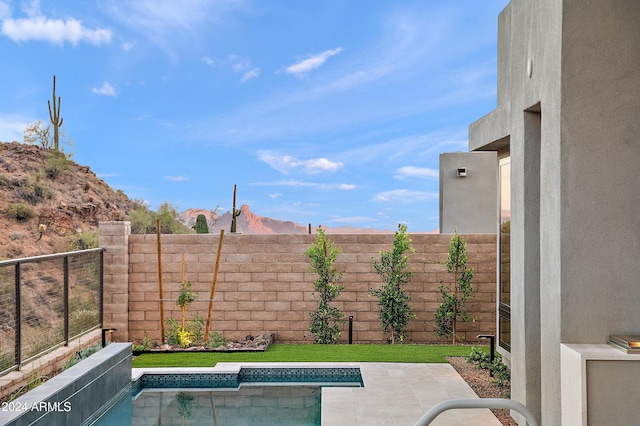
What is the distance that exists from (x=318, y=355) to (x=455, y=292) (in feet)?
7.85

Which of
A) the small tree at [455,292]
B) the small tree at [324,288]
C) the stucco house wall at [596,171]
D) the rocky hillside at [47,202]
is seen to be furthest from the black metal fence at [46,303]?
the rocky hillside at [47,202]

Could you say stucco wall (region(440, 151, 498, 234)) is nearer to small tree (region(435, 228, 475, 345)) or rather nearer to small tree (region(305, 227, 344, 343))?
small tree (region(435, 228, 475, 345))

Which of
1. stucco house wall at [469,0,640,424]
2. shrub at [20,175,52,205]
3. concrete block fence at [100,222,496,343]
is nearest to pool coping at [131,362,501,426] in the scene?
concrete block fence at [100,222,496,343]

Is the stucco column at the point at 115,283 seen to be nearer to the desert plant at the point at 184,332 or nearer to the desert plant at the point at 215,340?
the desert plant at the point at 184,332

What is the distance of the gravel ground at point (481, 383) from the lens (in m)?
5.37

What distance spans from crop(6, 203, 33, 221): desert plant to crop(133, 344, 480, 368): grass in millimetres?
13504

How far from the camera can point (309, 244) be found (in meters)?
9.11

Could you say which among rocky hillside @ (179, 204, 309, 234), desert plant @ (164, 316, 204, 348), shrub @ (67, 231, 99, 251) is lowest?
desert plant @ (164, 316, 204, 348)

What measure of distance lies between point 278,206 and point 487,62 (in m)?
8.32

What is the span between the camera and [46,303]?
304 inches

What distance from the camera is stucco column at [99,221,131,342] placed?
8875 millimetres

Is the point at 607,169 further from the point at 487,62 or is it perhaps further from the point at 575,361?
the point at 487,62

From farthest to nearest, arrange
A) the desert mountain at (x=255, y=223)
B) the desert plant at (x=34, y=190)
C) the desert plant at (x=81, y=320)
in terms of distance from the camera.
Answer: the desert mountain at (x=255, y=223) < the desert plant at (x=34, y=190) < the desert plant at (x=81, y=320)

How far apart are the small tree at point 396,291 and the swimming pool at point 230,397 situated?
71.0 inches
